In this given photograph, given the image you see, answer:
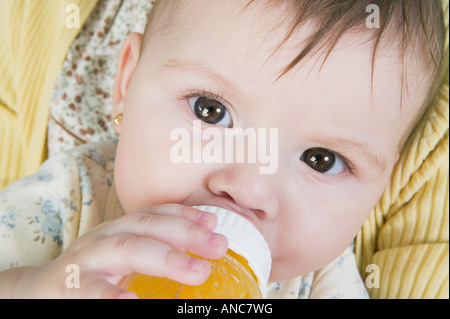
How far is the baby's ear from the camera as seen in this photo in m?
1.14

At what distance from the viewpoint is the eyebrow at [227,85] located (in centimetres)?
86

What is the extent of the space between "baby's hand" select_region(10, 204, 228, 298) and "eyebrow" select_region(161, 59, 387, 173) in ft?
0.80

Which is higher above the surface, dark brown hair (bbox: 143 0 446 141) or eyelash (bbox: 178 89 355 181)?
dark brown hair (bbox: 143 0 446 141)

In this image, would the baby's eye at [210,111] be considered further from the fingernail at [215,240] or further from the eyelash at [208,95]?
the fingernail at [215,240]

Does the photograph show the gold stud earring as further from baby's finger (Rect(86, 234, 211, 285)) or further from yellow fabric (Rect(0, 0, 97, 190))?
baby's finger (Rect(86, 234, 211, 285))

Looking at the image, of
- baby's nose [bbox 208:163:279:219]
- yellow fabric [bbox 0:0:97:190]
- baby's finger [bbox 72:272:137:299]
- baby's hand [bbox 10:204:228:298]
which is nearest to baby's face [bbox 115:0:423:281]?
baby's nose [bbox 208:163:279:219]

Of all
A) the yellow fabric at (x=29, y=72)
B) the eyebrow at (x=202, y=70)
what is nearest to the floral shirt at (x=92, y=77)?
the yellow fabric at (x=29, y=72)

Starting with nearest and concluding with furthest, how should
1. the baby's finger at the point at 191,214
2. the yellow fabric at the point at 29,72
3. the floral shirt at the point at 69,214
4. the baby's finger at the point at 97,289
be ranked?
the baby's finger at the point at 97,289 → the baby's finger at the point at 191,214 → the floral shirt at the point at 69,214 → the yellow fabric at the point at 29,72

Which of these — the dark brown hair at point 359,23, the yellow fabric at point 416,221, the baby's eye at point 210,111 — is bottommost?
the yellow fabric at point 416,221

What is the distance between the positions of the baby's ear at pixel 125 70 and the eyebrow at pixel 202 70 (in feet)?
0.75

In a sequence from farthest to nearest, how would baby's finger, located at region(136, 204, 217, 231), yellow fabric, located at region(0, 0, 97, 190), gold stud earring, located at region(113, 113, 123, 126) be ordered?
yellow fabric, located at region(0, 0, 97, 190), gold stud earring, located at region(113, 113, 123, 126), baby's finger, located at region(136, 204, 217, 231)

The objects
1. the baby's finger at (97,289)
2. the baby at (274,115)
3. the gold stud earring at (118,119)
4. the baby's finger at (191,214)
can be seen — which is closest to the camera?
the baby's finger at (97,289)

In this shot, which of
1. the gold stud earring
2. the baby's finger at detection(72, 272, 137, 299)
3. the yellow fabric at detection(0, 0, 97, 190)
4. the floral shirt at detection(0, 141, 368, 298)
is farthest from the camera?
→ the yellow fabric at detection(0, 0, 97, 190)

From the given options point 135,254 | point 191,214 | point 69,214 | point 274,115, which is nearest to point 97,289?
point 135,254
